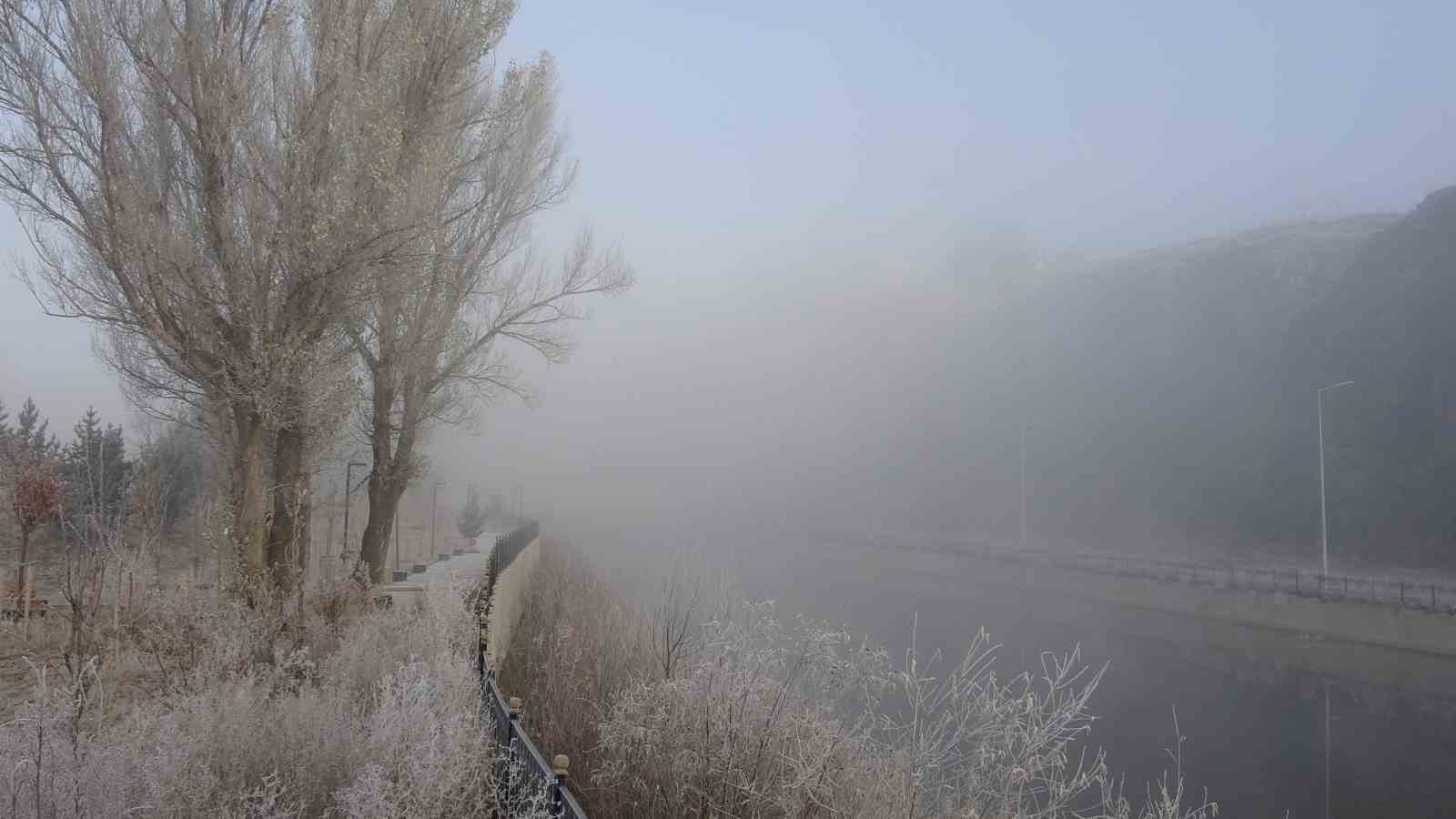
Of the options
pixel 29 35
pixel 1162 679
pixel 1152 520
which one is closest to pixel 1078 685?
pixel 1162 679

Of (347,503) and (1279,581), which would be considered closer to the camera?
(347,503)

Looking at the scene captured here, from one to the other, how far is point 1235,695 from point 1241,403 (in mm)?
46517

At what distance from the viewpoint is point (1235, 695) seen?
2077 centimetres

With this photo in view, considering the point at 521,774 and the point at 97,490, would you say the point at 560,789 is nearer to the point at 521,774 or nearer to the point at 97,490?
the point at 521,774

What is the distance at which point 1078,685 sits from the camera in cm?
1986

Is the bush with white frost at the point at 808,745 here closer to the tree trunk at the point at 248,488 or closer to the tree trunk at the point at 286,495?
the tree trunk at the point at 248,488

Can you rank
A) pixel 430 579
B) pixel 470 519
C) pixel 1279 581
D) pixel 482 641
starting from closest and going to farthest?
1. pixel 482 641
2. pixel 430 579
3. pixel 1279 581
4. pixel 470 519

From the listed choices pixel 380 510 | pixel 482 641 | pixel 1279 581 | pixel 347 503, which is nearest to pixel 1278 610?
pixel 1279 581

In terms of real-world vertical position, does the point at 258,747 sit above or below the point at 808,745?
above

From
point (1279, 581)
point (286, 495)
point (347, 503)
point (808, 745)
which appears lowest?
point (1279, 581)

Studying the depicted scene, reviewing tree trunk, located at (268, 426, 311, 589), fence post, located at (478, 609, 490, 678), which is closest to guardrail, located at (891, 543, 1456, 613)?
fence post, located at (478, 609, 490, 678)

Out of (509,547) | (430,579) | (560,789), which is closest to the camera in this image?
(560,789)

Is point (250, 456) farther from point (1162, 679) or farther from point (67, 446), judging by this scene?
point (67, 446)

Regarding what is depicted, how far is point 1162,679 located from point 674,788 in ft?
61.6
